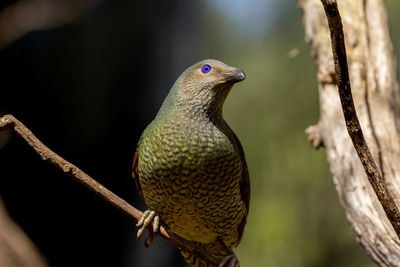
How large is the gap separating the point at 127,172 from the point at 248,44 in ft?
10.7

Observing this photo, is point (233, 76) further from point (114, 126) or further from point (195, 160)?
point (114, 126)

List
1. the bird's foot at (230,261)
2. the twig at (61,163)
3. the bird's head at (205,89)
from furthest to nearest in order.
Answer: the bird's foot at (230,261)
the bird's head at (205,89)
the twig at (61,163)

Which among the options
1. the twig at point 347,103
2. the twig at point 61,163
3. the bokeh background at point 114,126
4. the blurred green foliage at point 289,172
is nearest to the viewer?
the twig at point 347,103

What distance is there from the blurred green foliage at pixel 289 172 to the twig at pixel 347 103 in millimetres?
3554

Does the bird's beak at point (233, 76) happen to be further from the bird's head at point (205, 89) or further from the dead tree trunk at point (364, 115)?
the dead tree trunk at point (364, 115)

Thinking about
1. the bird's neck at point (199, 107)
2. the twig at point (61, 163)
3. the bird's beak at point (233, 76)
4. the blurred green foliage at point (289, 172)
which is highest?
the bird's beak at point (233, 76)

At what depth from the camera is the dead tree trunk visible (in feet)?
8.80

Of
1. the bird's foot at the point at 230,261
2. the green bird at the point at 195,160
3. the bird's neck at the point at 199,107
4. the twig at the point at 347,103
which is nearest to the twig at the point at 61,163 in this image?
the green bird at the point at 195,160

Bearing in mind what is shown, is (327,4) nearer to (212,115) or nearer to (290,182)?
(212,115)

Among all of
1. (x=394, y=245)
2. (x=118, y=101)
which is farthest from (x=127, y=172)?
(x=394, y=245)

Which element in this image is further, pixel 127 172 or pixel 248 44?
pixel 248 44

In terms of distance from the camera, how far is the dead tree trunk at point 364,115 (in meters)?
2.68

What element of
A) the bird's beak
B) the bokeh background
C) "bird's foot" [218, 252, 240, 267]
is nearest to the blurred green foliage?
the bokeh background

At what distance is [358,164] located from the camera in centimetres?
294
